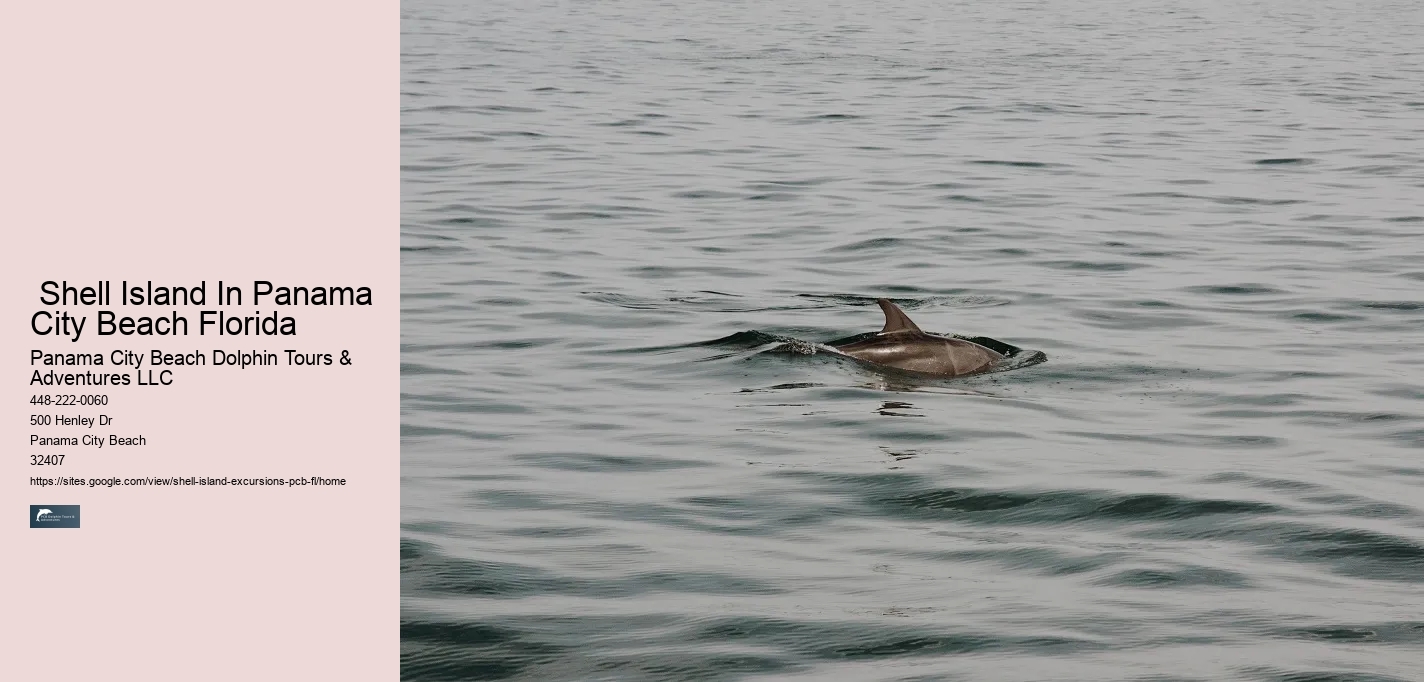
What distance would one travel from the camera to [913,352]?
476 inches

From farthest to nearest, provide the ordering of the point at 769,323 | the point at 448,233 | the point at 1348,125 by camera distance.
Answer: the point at 1348,125
the point at 448,233
the point at 769,323

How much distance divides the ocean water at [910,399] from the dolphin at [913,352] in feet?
0.75

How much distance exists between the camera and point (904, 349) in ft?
39.7

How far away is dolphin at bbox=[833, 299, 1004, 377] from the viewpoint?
12.1 m

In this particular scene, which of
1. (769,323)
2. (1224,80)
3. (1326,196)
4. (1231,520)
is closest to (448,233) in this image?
(769,323)
